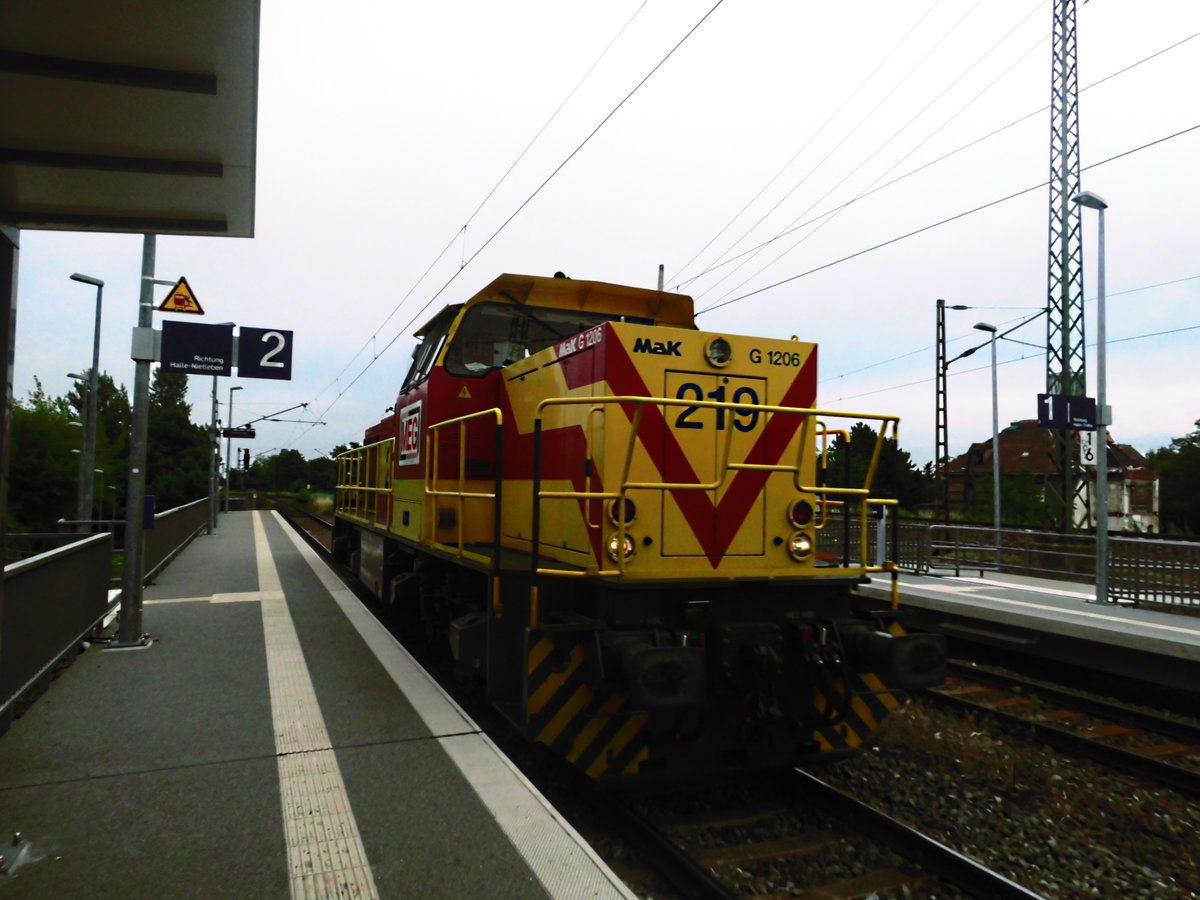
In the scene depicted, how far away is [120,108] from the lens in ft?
11.5

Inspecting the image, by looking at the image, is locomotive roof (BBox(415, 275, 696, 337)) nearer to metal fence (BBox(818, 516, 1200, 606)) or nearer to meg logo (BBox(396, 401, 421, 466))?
meg logo (BBox(396, 401, 421, 466))

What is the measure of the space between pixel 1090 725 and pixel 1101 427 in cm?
614

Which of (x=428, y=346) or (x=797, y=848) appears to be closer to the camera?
(x=797, y=848)

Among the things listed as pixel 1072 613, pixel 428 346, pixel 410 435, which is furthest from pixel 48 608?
pixel 1072 613

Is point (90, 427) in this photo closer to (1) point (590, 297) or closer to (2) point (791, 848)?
(1) point (590, 297)

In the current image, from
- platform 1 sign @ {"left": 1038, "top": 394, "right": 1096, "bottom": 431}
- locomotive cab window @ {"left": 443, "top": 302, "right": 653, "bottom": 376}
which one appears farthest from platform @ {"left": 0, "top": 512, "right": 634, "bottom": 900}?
platform 1 sign @ {"left": 1038, "top": 394, "right": 1096, "bottom": 431}

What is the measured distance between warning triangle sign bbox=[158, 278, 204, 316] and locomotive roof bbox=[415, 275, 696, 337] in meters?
2.74

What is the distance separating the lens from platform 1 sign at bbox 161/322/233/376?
23.5 feet

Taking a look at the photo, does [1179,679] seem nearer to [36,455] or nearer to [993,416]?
[993,416]

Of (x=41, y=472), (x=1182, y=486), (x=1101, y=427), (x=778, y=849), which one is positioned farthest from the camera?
(x=1182, y=486)

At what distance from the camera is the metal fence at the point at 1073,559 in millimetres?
9836

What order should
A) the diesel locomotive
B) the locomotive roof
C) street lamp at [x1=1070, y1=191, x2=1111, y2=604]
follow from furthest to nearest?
street lamp at [x1=1070, y1=191, x2=1111, y2=604], the locomotive roof, the diesel locomotive

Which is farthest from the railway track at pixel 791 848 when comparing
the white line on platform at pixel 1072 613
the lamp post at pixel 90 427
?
the lamp post at pixel 90 427

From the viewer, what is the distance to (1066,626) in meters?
8.02
